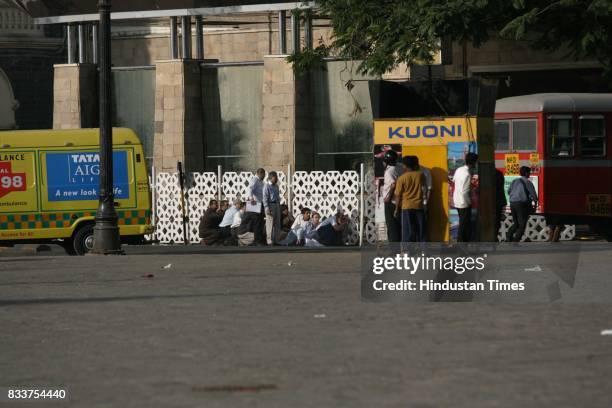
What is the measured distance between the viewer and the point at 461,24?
84.7ft

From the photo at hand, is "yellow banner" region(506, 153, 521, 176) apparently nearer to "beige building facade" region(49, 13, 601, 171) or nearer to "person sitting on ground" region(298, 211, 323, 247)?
"beige building facade" region(49, 13, 601, 171)

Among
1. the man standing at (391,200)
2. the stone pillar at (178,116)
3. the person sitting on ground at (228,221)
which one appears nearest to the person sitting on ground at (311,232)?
the person sitting on ground at (228,221)

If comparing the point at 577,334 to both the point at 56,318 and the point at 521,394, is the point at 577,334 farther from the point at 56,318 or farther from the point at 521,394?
the point at 56,318

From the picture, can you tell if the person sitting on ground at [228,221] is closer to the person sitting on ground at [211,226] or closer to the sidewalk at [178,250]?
the person sitting on ground at [211,226]

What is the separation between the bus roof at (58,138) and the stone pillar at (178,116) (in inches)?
333

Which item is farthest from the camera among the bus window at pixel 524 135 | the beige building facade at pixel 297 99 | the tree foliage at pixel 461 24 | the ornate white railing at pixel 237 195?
the beige building facade at pixel 297 99

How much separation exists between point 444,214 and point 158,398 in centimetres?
1243

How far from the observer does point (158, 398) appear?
8.30 m

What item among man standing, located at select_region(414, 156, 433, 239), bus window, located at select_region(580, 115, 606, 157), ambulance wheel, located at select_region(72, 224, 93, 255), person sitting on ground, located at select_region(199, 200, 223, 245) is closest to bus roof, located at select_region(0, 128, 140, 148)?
ambulance wheel, located at select_region(72, 224, 93, 255)

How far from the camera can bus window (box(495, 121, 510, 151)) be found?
31.5m

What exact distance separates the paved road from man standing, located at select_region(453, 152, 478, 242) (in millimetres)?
3453

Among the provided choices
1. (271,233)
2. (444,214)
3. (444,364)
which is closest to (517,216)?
(271,233)

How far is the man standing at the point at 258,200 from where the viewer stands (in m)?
30.8

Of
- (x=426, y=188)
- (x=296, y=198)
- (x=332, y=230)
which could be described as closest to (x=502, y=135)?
(x=332, y=230)
